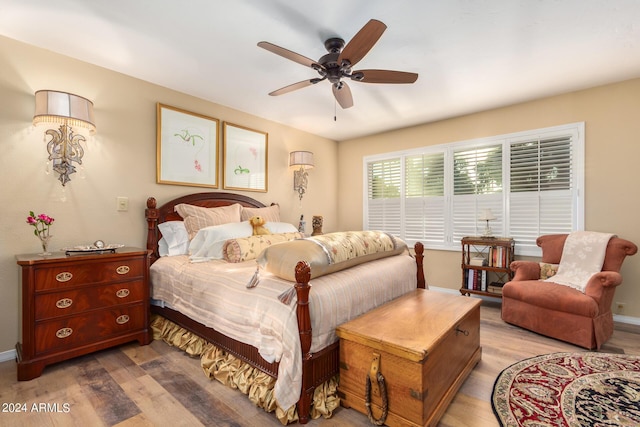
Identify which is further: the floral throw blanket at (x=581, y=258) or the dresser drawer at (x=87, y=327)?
the floral throw blanket at (x=581, y=258)

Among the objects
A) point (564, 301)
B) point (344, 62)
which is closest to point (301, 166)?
point (344, 62)

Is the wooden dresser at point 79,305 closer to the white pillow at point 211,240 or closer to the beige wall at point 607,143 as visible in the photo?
the white pillow at point 211,240

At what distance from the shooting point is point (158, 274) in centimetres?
272

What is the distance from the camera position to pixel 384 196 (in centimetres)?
494

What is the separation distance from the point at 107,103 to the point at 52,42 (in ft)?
1.82

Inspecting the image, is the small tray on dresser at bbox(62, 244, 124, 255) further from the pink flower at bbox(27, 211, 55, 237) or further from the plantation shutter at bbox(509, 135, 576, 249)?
the plantation shutter at bbox(509, 135, 576, 249)

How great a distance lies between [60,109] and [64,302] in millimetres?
1489

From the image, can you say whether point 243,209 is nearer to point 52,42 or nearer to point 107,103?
point 107,103

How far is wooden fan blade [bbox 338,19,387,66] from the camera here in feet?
5.54

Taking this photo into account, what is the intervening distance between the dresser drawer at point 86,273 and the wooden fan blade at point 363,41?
93.4 inches

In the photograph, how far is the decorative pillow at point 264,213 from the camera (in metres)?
3.65

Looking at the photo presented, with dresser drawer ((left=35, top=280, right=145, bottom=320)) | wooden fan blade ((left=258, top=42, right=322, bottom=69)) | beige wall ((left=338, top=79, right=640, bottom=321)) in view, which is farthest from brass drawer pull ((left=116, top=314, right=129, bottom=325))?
beige wall ((left=338, top=79, right=640, bottom=321))

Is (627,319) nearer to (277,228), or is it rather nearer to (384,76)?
(384,76)

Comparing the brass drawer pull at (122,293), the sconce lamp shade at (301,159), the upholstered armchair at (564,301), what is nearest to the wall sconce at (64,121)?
the brass drawer pull at (122,293)
